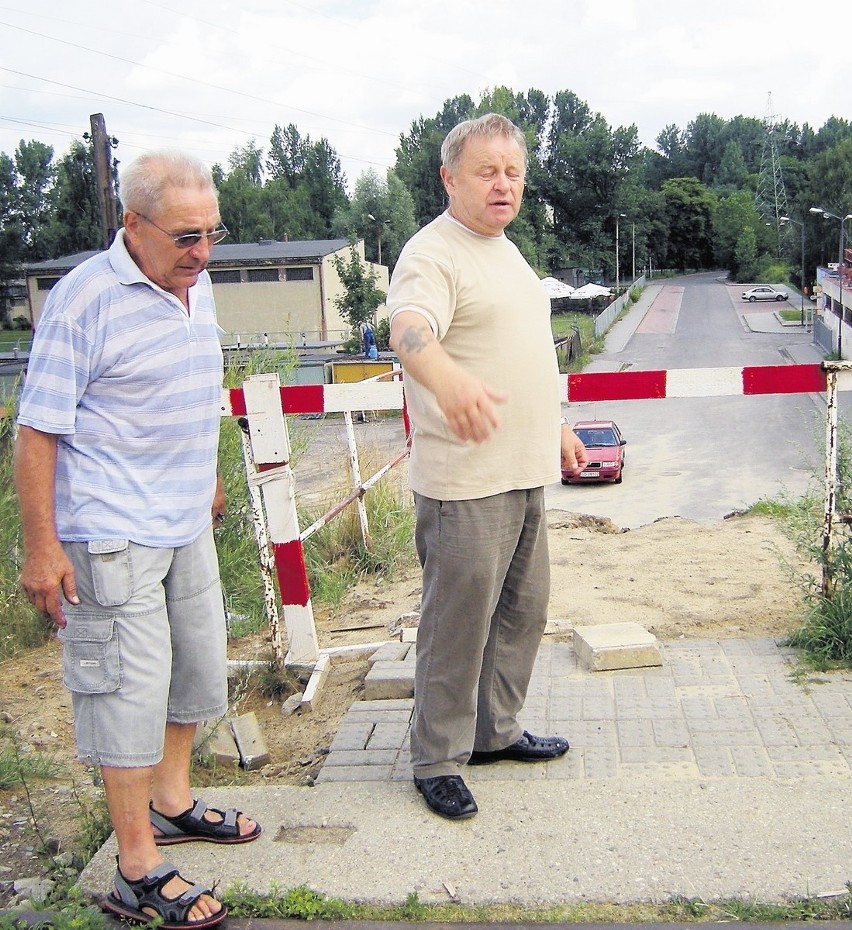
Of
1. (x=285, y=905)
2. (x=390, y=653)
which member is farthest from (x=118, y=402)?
(x=390, y=653)

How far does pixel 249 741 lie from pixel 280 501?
38.9 inches

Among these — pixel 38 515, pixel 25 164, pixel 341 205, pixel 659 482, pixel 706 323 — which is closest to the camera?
pixel 38 515

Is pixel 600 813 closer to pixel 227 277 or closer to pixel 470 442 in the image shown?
pixel 470 442

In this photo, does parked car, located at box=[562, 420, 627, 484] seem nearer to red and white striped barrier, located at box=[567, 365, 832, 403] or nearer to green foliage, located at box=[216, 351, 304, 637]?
green foliage, located at box=[216, 351, 304, 637]

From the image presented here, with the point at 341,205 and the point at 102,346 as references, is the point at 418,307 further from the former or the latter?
the point at 341,205

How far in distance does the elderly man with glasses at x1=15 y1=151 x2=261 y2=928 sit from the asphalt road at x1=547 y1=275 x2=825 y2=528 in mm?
2502

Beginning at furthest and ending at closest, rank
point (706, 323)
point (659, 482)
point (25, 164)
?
point (25, 164), point (706, 323), point (659, 482)

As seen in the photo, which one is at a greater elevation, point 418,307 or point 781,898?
point 418,307

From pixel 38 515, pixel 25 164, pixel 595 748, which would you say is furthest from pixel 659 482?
pixel 25 164

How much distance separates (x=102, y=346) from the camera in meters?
2.44

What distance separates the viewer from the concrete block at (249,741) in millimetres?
3617

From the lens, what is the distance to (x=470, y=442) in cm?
268

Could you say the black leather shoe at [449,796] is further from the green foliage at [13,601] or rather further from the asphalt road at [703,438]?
the green foliage at [13,601]

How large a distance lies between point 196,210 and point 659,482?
67.1 ft
